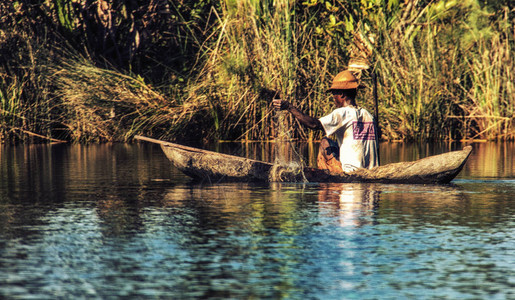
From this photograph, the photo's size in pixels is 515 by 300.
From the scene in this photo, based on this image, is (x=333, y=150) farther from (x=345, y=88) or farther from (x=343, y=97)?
(x=345, y=88)

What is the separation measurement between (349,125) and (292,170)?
1106 millimetres

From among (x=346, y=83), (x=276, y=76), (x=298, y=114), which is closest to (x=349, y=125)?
(x=346, y=83)

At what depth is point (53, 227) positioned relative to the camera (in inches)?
303

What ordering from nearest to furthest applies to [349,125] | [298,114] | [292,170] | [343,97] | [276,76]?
[298,114] → [349,125] → [343,97] → [292,170] → [276,76]

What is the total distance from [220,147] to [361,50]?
14.3ft

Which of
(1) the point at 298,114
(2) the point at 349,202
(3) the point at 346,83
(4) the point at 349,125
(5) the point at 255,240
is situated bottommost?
(5) the point at 255,240

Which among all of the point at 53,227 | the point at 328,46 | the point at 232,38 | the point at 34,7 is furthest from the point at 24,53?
the point at 53,227

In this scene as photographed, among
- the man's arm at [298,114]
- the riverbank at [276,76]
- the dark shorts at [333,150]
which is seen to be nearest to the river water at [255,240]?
the dark shorts at [333,150]

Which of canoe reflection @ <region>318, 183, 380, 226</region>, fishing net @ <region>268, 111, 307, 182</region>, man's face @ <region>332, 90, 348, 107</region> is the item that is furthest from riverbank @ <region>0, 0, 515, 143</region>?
canoe reflection @ <region>318, 183, 380, 226</region>

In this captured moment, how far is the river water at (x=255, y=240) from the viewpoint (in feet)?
18.0

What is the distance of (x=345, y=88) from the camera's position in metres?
10.6

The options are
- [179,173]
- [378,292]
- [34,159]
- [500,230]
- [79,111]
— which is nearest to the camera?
[378,292]

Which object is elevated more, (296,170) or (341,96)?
(341,96)

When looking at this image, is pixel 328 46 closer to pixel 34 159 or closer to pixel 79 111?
pixel 79 111
